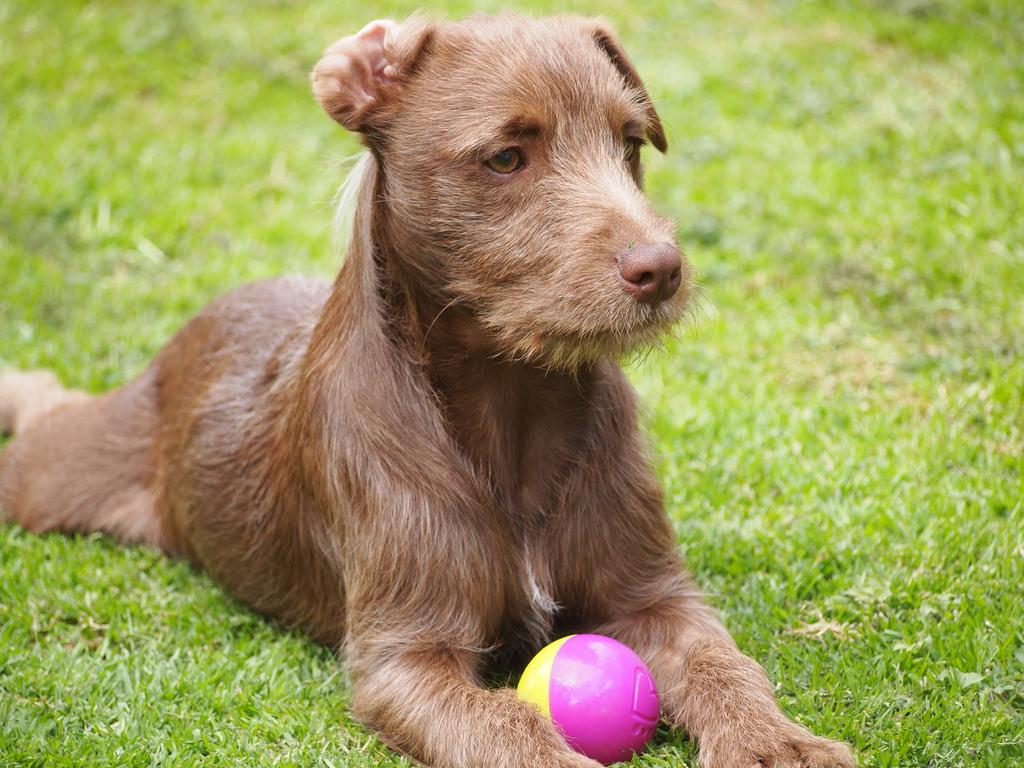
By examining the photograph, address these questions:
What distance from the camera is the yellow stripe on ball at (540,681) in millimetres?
4057

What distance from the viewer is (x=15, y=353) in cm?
758

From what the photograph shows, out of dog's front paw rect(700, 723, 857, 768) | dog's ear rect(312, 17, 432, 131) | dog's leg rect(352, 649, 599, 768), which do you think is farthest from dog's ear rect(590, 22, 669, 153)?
dog's front paw rect(700, 723, 857, 768)

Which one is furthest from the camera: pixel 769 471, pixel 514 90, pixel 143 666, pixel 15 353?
pixel 15 353

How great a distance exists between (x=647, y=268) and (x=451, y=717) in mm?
1564

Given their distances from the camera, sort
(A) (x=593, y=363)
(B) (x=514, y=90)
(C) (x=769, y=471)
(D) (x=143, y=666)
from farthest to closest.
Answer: (C) (x=769, y=471) → (D) (x=143, y=666) → (A) (x=593, y=363) → (B) (x=514, y=90)

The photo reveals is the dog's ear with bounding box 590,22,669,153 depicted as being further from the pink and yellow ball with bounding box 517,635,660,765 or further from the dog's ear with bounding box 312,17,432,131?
the pink and yellow ball with bounding box 517,635,660,765

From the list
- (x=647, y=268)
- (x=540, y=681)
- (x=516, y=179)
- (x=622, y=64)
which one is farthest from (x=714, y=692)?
(x=622, y=64)

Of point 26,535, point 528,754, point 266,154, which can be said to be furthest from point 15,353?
point 528,754

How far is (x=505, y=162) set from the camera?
13.7 ft

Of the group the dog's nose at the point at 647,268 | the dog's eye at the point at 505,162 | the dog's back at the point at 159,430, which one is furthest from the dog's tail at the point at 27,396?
the dog's nose at the point at 647,268

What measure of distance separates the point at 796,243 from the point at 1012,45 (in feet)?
10.9

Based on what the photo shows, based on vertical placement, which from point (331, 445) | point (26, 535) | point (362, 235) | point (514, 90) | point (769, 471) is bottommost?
point (26, 535)

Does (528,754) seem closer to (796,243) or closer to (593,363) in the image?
(593,363)

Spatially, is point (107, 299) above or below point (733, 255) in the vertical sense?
below
